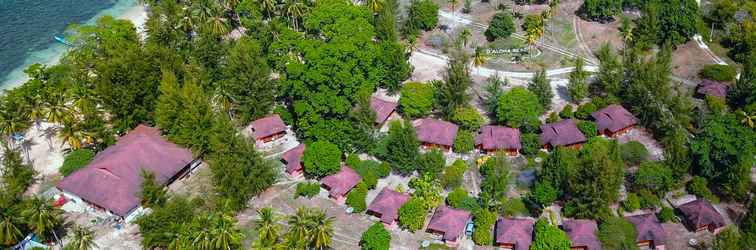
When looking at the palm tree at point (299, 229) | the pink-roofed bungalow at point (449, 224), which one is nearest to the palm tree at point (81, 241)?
the palm tree at point (299, 229)

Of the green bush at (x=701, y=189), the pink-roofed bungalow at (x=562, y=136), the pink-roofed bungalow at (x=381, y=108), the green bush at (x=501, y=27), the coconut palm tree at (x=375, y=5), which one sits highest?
the coconut palm tree at (x=375, y=5)

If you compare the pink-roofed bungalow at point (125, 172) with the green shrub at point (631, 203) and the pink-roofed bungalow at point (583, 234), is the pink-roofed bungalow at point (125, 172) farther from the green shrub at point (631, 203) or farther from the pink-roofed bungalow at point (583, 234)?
the green shrub at point (631, 203)

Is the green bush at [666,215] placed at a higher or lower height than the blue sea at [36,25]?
lower

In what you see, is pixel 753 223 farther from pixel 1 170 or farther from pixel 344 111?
pixel 1 170

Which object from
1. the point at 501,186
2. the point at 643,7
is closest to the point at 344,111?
the point at 501,186

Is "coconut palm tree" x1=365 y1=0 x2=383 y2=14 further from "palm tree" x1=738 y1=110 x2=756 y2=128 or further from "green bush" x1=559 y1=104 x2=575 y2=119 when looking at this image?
"palm tree" x1=738 y1=110 x2=756 y2=128

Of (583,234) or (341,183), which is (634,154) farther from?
(341,183)
